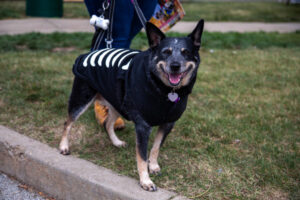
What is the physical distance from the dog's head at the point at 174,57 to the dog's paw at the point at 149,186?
0.78 metres

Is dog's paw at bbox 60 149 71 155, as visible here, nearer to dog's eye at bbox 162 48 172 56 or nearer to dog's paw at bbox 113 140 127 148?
dog's paw at bbox 113 140 127 148

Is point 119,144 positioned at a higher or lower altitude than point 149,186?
lower

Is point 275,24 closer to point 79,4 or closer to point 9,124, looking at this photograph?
point 79,4

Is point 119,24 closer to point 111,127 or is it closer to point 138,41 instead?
point 111,127

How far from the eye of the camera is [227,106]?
4746 millimetres

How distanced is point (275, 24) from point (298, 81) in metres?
7.13

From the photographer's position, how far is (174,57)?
2.59 meters

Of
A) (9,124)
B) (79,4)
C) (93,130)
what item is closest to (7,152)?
(9,124)

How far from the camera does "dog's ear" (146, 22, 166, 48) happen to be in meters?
2.68

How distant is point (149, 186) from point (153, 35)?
3.80 feet

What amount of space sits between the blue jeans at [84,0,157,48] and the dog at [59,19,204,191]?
55 centimetres

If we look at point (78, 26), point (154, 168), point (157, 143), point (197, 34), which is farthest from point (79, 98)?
point (78, 26)

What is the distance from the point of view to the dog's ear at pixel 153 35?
2.68 m

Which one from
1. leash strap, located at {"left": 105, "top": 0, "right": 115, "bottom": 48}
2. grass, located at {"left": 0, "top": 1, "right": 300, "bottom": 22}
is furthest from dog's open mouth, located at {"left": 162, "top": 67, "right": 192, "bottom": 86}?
grass, located at {"left": 0, "top": 1, "right": 300, "bottom": 22}
